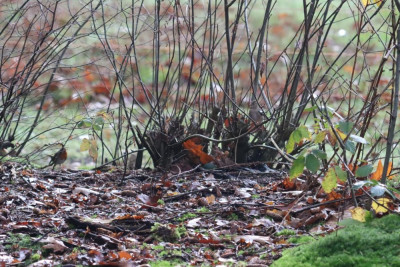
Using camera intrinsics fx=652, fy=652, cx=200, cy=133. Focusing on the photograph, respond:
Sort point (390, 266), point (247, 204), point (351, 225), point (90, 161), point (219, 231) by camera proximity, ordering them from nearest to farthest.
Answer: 1. point (390, 266)
2. point (351, 225)
3. point (219, 231)
4. point (247, 204)
5. point (90, 161)

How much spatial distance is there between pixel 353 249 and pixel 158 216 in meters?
1.24

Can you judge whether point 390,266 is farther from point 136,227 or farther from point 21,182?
point 21,182

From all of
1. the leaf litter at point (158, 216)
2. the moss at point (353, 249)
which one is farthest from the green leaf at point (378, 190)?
the leaf litter at point (158, 216)

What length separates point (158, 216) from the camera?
357 centimetres

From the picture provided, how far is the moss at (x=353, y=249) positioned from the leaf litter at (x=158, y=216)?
5.9 inches

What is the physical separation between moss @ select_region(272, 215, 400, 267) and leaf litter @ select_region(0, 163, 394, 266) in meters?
0.15

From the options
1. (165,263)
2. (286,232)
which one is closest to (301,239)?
(286,232)

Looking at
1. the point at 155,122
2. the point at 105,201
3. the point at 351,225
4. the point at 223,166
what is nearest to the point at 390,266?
the point at 351,225

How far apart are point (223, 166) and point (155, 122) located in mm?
607

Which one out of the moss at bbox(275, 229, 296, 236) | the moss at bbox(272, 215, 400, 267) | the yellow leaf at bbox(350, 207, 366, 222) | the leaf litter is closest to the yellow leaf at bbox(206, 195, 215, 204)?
the leaf litter

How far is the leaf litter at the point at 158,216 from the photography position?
2961 mm

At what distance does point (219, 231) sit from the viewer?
332 centimetres

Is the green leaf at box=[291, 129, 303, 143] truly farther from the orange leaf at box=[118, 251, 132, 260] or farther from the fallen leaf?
the orange leaf at box=[118, 251, 132, 260]

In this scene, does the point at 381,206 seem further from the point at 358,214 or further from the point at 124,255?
the point at 124,255
